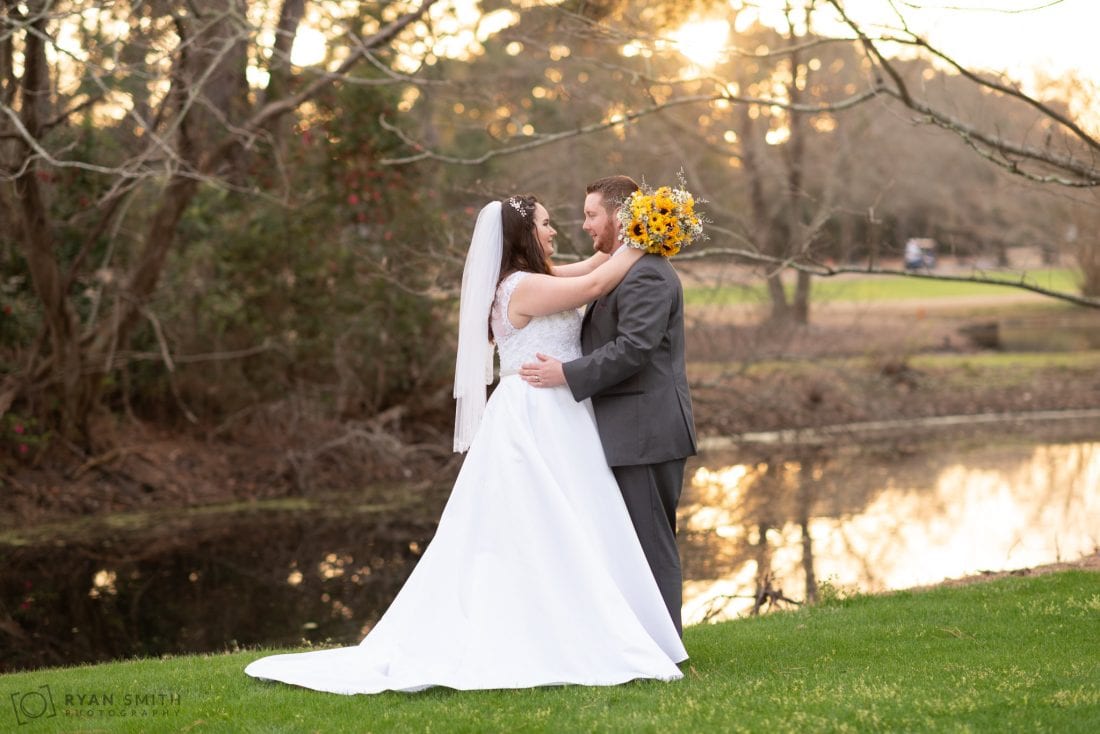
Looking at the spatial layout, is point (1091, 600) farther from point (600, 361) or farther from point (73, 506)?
point (73, 506)

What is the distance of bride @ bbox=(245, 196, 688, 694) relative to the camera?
559 centimetres

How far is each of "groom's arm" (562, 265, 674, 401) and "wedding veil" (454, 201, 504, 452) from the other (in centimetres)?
58

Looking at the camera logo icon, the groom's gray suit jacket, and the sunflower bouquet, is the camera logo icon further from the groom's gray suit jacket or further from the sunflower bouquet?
the sunflower bouquet

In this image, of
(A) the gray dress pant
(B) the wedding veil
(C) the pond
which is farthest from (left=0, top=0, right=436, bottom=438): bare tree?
(A) the gray dress pant

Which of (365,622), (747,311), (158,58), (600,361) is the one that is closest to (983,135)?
(600,361)

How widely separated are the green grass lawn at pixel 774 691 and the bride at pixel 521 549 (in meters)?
0.11

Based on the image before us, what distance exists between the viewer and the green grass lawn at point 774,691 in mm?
4895

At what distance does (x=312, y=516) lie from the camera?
14.1m

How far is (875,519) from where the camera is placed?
12.9 m

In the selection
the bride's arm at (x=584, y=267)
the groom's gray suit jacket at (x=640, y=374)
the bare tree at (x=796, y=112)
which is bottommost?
the groom's gray suit jacket at (x=640, y=374)

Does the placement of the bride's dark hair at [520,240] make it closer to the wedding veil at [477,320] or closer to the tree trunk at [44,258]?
the wedding veil at [477,320]

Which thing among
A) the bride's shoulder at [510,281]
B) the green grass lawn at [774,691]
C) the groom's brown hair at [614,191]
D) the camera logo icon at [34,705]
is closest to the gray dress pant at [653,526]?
the green grass lawn at [774,691]

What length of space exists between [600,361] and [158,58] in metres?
Result: 6.78

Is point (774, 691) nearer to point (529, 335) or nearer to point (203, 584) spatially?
point (529, 335)
